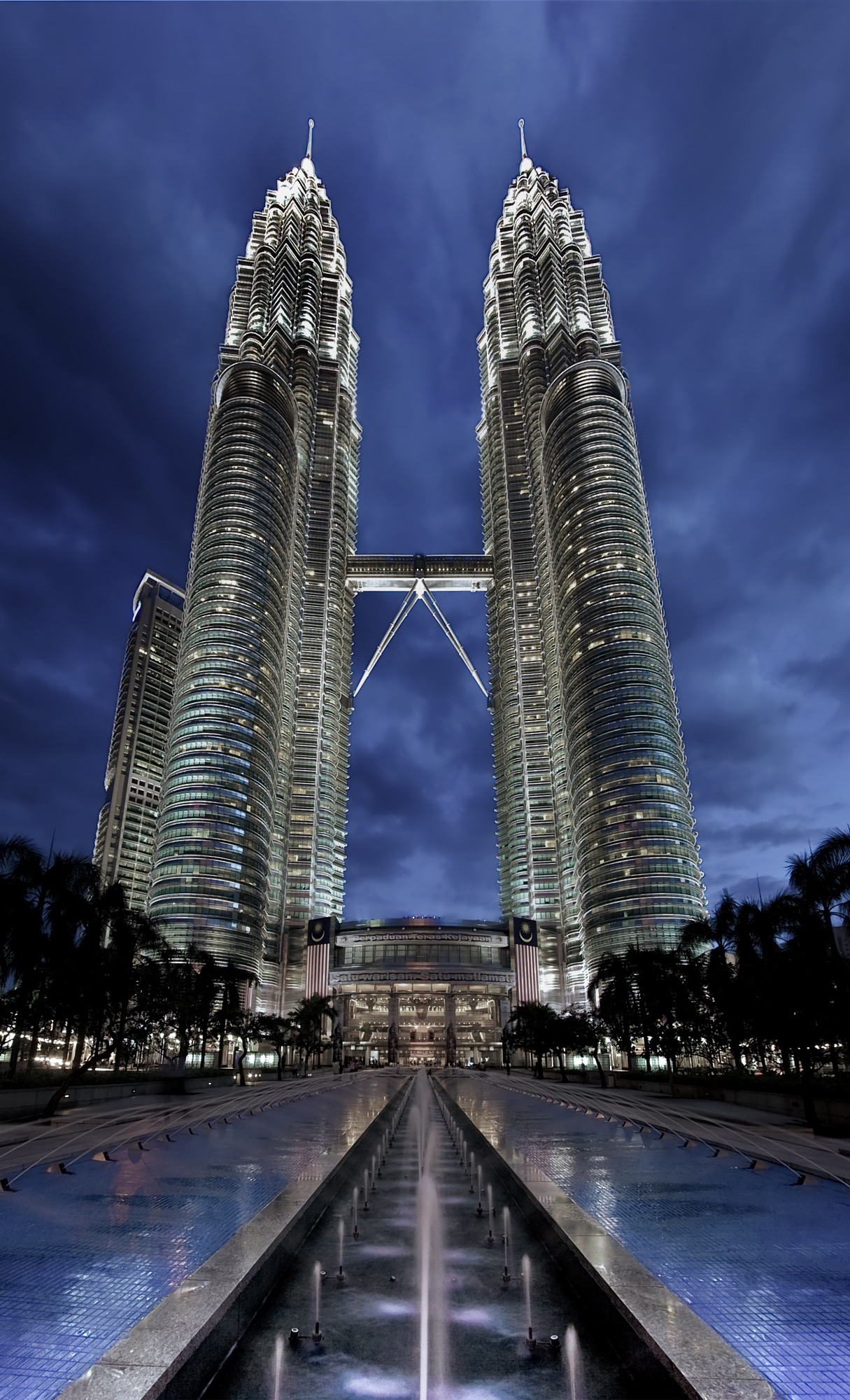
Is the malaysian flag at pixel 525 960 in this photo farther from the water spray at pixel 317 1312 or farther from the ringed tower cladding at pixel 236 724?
the water spray at pixel 317 1312

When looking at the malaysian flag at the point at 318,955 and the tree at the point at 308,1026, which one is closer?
the tree at the point at 308,1026

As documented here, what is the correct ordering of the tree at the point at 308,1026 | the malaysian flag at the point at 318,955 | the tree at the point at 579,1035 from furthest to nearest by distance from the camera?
Result: the malaysian flag at the point at 318,955
the tree at the point at 308,1026
the tree at the point at 579,1035

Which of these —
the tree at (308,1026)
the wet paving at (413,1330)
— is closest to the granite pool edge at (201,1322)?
the wet paving at (413,1330)

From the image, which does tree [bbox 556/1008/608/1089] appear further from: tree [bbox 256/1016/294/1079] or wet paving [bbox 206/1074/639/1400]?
wet paving [bbox 206/1074/639/1400]

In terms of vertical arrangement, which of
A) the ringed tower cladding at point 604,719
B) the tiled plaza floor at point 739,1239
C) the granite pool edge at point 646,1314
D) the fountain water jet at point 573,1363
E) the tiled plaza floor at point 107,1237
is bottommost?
the fountain water jet at point 573,1363

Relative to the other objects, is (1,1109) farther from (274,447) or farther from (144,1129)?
(274,447)

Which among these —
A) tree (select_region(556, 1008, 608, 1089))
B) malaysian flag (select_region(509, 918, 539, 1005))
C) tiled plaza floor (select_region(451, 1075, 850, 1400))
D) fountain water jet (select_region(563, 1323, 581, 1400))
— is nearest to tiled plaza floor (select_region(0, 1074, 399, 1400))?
fountain water jet (select_region(563, 1323, 581, 1400))
